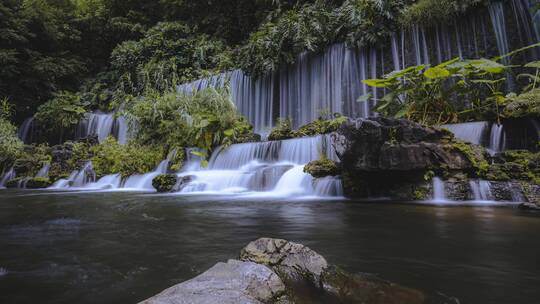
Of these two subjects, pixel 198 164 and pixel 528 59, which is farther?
pixel 198 164

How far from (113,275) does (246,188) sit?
6.20 m

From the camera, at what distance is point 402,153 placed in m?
5.78

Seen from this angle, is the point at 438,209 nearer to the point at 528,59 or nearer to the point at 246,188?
the point at 246,188

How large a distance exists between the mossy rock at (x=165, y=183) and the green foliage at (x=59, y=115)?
10.2m

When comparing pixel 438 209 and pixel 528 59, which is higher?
pixel 528 59

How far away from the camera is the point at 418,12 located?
1070 centimetres

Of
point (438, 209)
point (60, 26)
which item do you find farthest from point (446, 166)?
point (60, 26)

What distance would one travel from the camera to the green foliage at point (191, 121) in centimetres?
1156

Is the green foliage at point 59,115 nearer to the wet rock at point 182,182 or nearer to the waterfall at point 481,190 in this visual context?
the wet rock at point 182,182

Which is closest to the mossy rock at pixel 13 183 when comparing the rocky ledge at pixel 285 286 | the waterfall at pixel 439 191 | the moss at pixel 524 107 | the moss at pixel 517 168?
the waterfall at pixel 439 191

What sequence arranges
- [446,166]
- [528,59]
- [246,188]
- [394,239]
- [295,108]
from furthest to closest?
1. [295,108]
2. [528,59]
3. [246,188]
4. [446,166]
5. [394,239]

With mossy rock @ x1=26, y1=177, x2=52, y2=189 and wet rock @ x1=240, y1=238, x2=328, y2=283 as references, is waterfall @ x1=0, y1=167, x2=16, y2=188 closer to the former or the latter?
mossy rock @ x1=26, y1=177, x2=52, y2=189

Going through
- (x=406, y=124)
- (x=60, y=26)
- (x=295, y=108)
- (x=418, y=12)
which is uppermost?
(x=60, y=26)

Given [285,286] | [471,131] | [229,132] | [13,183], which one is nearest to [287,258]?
[285,286]
